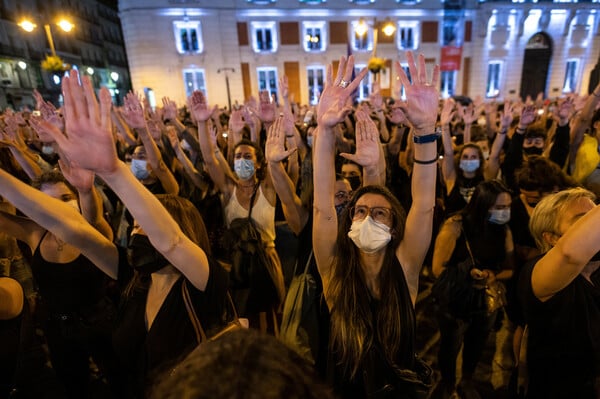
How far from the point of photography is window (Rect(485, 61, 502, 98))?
30984 mm

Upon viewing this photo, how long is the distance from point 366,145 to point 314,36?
96.7 ft

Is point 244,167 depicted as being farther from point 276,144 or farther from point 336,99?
point 336,99

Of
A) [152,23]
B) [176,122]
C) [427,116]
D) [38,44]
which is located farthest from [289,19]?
[427,116]

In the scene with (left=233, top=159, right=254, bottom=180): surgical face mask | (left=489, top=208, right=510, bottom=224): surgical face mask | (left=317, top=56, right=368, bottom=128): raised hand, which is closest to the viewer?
(left=317, top=56, right=368, bottom=128): raised hand

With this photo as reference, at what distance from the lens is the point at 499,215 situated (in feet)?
8.45

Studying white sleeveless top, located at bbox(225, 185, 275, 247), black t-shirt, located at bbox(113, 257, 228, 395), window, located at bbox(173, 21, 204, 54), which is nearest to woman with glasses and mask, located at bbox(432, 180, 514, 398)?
white sleeveless top, located at bbox(225, 185, 275, 247)

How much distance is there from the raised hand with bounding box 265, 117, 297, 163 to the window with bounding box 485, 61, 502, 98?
3499cm

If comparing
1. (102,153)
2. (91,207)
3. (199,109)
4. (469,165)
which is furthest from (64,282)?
(469,165)

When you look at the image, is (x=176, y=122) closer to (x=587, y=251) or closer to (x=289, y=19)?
(x=587, y=251)

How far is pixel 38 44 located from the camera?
30.4 meters

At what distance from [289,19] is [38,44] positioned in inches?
918

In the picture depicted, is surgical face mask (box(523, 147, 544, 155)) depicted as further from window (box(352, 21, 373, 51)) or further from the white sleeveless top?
window (box(352, 21, 373, 51))

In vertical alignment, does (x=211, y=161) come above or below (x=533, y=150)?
above

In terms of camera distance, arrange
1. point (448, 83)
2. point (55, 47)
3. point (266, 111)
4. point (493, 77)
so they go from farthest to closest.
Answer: point (55, 47)
point (493, 77)
point (448, 83)
point (266, 111)
